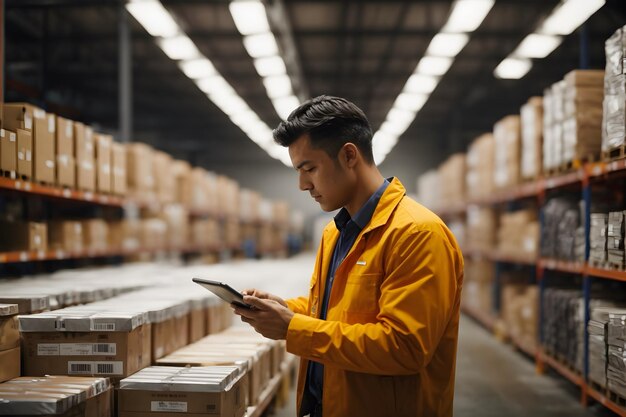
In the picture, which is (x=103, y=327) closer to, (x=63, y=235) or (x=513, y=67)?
(x=63, y=235)

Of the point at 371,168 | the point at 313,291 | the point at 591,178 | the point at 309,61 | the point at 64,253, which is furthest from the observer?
Result: the point at 309,61

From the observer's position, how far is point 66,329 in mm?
2717

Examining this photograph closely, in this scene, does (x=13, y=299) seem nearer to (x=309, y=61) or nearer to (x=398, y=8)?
(x=398, y=8)

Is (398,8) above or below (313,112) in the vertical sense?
above

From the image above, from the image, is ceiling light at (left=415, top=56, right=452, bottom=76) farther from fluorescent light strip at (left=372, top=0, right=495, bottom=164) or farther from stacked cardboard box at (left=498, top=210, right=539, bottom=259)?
stacked cardboard box at (left=498, top=210, right=539, bottom=259)

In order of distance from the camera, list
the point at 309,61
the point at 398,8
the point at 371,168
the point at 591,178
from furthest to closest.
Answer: the point at 309,61
the point at 398,8
the point at 591,178
the point at 371,168

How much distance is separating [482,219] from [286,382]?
5.73 meters

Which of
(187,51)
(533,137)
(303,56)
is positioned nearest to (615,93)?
(533,137)

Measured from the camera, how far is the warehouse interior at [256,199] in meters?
2.88

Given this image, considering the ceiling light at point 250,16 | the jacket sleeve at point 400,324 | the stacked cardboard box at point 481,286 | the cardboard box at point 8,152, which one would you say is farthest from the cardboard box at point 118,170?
the stacked cardboard box at point 481,286

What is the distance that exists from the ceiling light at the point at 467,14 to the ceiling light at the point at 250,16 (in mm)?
2402

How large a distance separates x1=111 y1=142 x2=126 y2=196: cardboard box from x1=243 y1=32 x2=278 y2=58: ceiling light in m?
2.57

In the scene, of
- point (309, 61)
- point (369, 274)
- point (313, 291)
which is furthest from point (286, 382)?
point (309, 61)

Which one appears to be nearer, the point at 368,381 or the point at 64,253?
the point at 368,381
